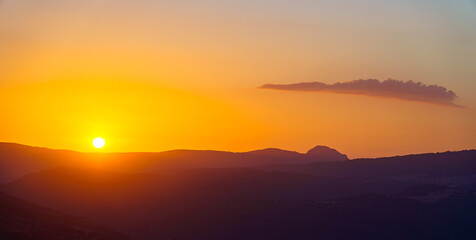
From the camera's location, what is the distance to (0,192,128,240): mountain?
76.8 m

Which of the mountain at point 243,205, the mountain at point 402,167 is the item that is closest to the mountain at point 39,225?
the mountain at point 243,205

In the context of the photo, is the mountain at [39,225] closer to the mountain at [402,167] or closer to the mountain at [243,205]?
the mountain at [243,205]

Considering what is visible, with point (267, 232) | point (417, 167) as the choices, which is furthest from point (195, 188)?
point (417, 167)

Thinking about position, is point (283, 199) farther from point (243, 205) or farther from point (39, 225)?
point (39, 225)

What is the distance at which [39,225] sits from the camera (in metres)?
81.6

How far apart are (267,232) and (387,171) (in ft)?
221

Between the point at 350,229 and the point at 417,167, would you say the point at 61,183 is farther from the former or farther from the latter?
the point at 417,167

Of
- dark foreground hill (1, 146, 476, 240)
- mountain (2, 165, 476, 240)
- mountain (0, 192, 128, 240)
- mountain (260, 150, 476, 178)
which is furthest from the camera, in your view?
mountain (260, 150, 476, 178)

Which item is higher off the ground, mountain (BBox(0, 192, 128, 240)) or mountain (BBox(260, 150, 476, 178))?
mountain (BBox(260, 150, 476, 178))

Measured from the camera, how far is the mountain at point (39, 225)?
76812 millimetres

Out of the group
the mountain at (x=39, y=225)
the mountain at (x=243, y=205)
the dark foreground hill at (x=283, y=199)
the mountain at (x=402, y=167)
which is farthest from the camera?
the mountain at (x=402, y=167)

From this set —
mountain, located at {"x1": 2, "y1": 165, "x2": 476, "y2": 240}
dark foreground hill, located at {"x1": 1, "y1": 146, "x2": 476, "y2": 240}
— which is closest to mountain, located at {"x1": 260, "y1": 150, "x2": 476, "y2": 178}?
dark foreground hill, located at {"x1": 1, "y1": 146, "x2": 476, "y2": 240}

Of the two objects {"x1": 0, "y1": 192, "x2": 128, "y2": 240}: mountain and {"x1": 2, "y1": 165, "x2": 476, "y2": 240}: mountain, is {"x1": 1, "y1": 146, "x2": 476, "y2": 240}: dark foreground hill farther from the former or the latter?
{"x1": 0, "y1": 192, "x2": 128, "y2": 240}: mountain

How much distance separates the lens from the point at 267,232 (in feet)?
371
